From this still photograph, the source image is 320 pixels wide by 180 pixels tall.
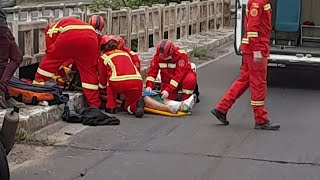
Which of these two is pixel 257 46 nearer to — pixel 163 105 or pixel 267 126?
pixel 267 126

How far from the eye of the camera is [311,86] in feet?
38.9

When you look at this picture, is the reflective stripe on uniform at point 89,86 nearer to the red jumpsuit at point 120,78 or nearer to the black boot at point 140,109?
the red jumpsuit at point 120,78

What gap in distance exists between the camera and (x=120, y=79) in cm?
909

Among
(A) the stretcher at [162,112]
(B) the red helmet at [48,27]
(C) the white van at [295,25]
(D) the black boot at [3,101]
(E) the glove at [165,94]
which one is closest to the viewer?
(D) the black boot at [3,101]

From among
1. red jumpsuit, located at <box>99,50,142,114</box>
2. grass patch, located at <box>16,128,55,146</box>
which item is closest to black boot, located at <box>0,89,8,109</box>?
grass patch, located at <box>16,128,55,146</box>

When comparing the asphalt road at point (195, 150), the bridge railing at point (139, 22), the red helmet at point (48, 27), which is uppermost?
the red helmet at point (48, 27)

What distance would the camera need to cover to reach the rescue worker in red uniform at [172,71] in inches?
377

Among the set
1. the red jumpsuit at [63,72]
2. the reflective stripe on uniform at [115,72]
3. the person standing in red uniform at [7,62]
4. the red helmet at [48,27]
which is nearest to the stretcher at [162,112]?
the reflective stripe on uniform at [115,72]

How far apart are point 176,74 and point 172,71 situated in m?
0.16

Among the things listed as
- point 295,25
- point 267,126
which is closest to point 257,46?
point 267,126

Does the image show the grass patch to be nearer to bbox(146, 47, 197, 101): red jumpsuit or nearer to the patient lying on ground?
the patient lying on ground

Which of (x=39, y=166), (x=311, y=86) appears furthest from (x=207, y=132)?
(x=311, y=86)

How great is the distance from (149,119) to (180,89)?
0.89 metres

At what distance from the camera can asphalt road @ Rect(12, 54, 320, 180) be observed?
21.4ft
